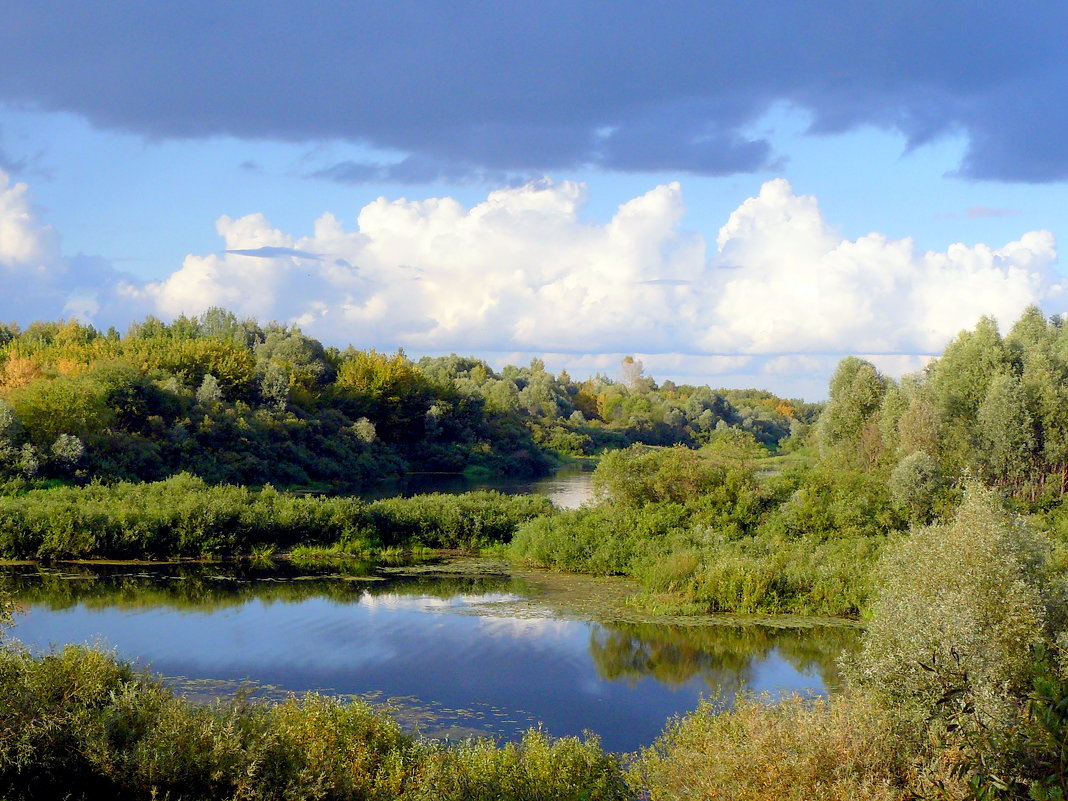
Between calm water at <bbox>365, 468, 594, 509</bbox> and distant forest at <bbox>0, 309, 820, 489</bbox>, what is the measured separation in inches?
106

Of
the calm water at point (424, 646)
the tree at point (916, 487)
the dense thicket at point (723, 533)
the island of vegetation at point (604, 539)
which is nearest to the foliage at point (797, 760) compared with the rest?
the island of vegetation at point (604, 539)

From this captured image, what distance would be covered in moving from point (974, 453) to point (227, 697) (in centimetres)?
2751

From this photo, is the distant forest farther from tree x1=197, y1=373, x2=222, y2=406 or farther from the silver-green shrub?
the silver-green shrub

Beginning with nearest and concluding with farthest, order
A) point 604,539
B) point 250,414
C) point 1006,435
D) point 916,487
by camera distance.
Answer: point 604,539 < point 916,487 < point 1006,435 < point 250,414

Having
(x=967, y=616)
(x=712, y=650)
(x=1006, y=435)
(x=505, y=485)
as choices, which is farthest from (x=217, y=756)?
(x=505, y=485)

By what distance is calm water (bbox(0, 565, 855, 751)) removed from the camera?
15.2m

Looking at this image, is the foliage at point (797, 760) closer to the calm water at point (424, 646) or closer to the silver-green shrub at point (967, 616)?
the silver-green shrub at point (967, 616)

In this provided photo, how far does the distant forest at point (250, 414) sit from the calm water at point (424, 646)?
49.2 feet

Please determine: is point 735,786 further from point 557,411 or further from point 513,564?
point 557,411

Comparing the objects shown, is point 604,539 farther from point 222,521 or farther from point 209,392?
point 209,392

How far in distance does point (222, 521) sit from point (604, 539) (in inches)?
399

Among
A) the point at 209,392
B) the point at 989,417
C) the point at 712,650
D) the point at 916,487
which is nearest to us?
the point at 712,650

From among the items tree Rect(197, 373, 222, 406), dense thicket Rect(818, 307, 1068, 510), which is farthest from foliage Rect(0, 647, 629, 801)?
tree Rect(197, 373, 222, 406)

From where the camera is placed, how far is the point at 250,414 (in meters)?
51.9
